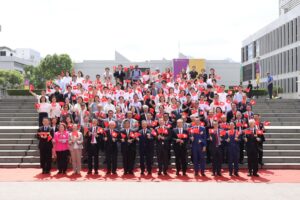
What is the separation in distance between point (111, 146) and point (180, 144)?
87.4 inches

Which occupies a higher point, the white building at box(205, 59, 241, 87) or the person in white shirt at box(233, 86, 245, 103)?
the white building at box(205, 59, 241, 87)

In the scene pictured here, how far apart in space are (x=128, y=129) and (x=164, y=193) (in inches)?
142

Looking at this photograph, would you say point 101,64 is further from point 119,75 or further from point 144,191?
point 144,191

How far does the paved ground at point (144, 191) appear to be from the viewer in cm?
966

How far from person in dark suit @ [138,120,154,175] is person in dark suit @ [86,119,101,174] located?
1398 millimetres

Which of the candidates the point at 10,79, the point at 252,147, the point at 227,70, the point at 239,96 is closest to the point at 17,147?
the point at 252,147

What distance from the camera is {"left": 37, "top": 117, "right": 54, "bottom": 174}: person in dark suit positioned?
43.5 ft

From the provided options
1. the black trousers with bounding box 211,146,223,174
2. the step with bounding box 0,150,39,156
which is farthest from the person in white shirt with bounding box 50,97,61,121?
the black trousers with bounding box 211,146,223,174

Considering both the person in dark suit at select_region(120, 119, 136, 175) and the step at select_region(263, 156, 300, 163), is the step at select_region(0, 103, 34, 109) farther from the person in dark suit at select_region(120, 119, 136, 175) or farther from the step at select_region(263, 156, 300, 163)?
the step at select_region(263, 156, 300, 163)

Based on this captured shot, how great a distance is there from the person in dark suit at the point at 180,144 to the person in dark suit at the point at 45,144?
406 centimetres

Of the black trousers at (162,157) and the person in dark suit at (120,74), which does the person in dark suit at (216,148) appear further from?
the person in dark suit at (120,74)

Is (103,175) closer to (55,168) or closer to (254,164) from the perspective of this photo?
(55,168)

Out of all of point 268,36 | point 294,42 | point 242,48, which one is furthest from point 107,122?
point 242,48

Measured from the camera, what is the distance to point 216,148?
13.1 metres
